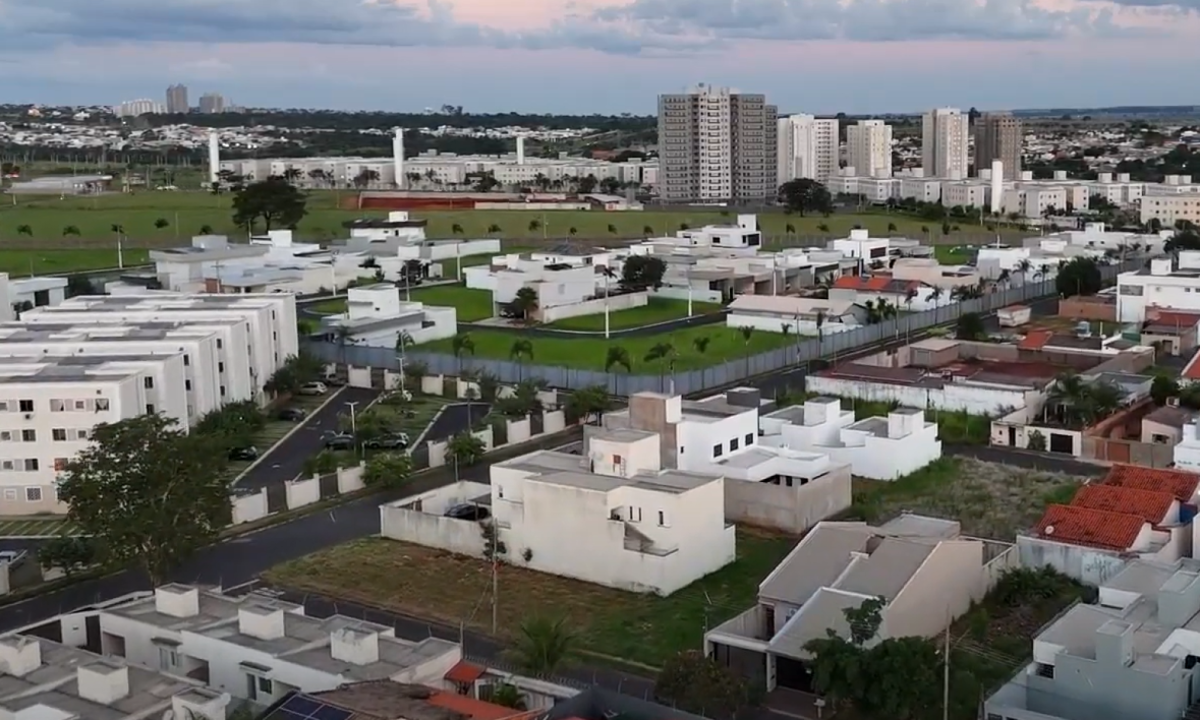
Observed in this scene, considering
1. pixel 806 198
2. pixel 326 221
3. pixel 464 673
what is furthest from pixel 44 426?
pixel 806 198

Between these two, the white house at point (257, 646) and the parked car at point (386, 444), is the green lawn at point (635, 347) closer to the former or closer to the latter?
the parked car at point (386, 444)

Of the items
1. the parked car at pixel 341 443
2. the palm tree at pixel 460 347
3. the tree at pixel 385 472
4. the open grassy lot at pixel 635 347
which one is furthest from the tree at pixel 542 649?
the palm tree at pixel 460 347

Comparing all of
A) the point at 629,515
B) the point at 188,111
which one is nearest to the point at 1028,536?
the point at 629,515

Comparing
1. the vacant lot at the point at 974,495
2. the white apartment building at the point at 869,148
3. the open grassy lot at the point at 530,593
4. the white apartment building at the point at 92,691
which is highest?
the white apartment building at the point at 869,148

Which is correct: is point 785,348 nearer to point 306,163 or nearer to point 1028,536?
point 1028,536

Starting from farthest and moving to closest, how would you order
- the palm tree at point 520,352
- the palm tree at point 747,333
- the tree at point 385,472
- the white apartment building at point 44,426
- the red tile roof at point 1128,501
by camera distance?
the palm tree at point 747,333 < the palm tree at point 520,352 < the tree at point 385,472 < the white apartment building at point 44,426 < the red tile roof at point 1128,501

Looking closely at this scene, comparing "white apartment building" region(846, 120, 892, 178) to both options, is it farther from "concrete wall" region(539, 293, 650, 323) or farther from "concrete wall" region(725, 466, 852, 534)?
"concrete wall" region(725, 466, 852, 534)

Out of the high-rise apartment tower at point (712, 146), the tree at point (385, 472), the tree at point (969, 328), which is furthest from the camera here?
the high-rise apartment tower at point (712, 146)
